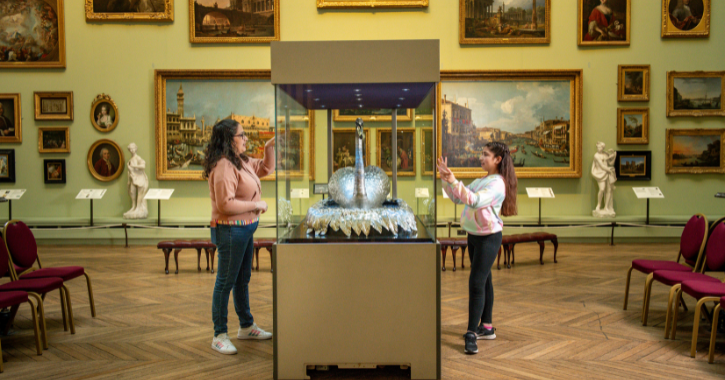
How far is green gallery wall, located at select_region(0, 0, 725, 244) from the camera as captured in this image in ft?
37.8

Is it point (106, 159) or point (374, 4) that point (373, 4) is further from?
point (106, 159)

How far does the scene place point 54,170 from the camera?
11.7 m

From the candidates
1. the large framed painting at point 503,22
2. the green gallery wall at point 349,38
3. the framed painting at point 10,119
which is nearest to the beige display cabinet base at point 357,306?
the green gallery wall at point 349,38

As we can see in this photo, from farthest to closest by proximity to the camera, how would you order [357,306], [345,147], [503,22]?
1. [503,22]
2. [345,147]
3. [357,306]

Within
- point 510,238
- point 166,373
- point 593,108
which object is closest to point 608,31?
point 593,108

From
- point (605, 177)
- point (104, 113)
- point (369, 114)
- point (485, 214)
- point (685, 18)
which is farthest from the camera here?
point (104, 113)

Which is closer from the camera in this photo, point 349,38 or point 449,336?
point 449,336

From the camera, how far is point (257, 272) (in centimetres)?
792

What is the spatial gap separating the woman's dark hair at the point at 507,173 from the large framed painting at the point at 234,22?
842cm

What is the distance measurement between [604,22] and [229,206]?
10.3 metres

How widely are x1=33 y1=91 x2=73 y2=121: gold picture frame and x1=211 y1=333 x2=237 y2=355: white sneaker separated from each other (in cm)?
926

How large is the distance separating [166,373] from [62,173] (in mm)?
9451

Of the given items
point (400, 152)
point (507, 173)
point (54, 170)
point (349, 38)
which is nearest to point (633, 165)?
point (349, 38)

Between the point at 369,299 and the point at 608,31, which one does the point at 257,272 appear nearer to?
the point at 369,299
